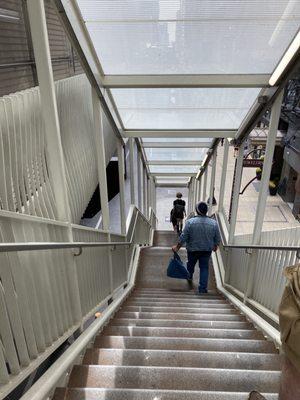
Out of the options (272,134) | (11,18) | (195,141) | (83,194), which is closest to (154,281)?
(83,194)

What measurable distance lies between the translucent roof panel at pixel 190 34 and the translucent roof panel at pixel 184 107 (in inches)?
Result: 22.7

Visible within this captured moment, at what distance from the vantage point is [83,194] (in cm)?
423

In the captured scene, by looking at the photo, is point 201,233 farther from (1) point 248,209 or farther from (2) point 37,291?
(1) point 248,209

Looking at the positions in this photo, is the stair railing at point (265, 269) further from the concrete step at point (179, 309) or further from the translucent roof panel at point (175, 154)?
the translucent roof panel at point (175, 154)

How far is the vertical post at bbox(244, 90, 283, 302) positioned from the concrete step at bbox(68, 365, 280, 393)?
1.76m

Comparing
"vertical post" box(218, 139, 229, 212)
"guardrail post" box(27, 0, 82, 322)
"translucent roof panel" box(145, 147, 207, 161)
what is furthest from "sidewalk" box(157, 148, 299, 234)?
"guardrail post" box(27, 0, 82, 322)

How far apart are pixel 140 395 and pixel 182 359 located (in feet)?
2.00

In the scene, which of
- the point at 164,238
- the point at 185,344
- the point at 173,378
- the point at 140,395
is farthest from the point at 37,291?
the point at 164,238

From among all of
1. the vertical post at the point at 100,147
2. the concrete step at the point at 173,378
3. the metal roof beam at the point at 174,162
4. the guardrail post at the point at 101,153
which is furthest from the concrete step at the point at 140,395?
the metal roof beam at the point at 174,162

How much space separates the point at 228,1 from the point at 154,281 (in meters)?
4.52

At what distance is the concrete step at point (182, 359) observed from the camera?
2.28 m

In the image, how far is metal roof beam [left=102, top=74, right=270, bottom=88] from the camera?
10.9ft

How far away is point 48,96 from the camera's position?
6.91 ft

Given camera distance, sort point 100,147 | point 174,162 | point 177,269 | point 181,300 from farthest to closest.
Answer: point 174,162
point 177,269
point 181,300
point 100,147
